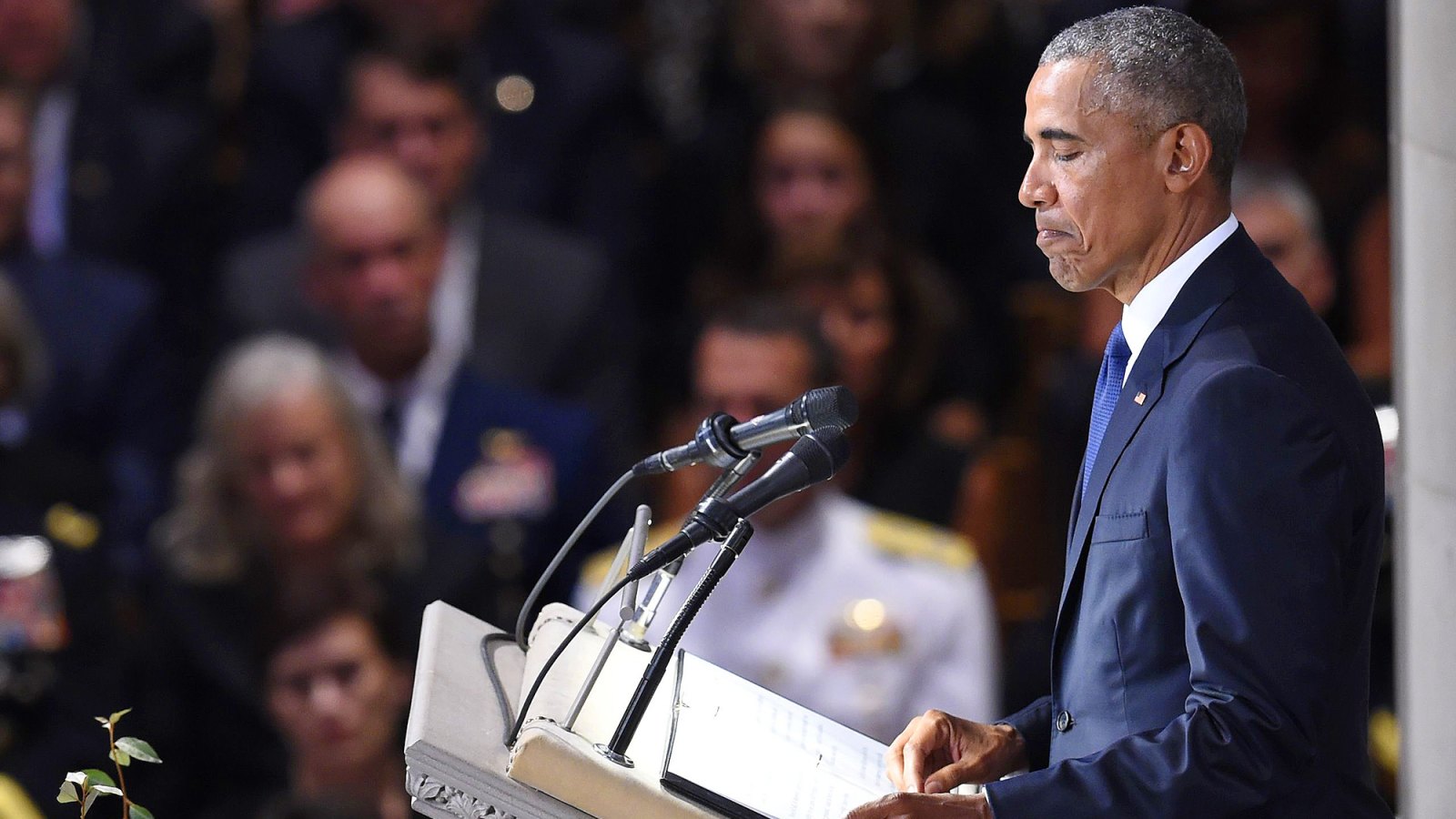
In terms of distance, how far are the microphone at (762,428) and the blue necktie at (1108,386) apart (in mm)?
229

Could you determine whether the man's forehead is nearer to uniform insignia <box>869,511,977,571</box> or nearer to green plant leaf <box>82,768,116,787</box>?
green plant leaf <box>82,768,116,787</box>

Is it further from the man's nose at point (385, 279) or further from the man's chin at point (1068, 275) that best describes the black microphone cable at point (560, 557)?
the man's nose at point (385, 279)

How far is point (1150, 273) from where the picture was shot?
1.85 meters

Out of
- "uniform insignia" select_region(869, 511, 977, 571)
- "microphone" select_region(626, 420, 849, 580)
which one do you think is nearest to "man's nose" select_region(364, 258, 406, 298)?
"uniform insignia" select_region(869, 511, 977, 571)

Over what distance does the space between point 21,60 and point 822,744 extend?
13.3 ft

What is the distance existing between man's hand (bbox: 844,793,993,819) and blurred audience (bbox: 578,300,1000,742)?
2.58 m

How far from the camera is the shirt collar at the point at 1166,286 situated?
182 centimetres

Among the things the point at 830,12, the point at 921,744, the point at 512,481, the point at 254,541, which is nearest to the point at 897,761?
the point at 921,744

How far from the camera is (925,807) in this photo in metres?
1.65

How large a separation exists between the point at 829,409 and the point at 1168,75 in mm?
423

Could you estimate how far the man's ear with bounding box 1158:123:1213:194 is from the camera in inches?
70.6

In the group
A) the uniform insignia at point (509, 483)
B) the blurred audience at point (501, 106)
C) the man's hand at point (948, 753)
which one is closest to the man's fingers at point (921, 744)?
the man's hand at point (948, 753)

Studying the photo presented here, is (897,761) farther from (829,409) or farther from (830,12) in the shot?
(830,12)

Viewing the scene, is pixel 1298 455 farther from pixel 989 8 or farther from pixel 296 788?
pixel 989 8
